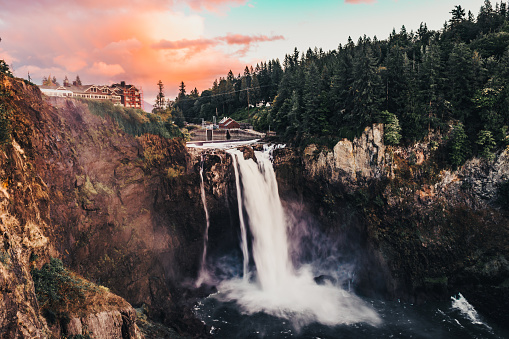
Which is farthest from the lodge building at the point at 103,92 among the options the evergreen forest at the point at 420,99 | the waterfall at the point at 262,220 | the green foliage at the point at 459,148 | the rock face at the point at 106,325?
the green foliage at the point at 459,148

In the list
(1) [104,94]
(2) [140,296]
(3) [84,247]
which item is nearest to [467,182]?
(2) [140,296]

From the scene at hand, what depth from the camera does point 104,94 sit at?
1934 inches

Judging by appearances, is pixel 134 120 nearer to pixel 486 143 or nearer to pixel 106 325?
pixel 106 325

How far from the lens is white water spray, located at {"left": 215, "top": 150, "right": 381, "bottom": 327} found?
1213 inches

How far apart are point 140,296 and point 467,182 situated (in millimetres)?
35904

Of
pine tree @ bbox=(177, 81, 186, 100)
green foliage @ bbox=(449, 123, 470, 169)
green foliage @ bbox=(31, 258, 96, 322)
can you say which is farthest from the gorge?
pine tree @ bbox=(177, 81, 186, 100)

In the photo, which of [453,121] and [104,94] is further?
[104,94]

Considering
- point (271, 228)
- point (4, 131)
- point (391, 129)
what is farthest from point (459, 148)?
point (4, 131)

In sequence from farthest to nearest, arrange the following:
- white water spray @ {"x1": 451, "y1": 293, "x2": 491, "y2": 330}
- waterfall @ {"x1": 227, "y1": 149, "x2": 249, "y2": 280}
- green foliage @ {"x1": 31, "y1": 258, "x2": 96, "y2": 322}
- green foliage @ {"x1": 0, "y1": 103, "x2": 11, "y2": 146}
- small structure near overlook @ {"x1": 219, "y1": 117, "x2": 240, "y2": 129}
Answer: small structure near overlook @ {"x1": 219, "y1": 117, "x2": 240, "y2": 129}, waterfall @ {"x1": 227, "y1": 149, "x2": 249, "y2": 280}, white water spray @ {"x1": 451, "y1": 293, "x2": 491, "y2": 330}, green foliage @ {"x1": 0, "y1": 103, "x2": 11, "y2": 146}, green foliage @ {"x1": 31, "y1": 258, "x2": 96, "y2": 322}

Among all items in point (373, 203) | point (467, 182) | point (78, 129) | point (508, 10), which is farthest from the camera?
point (508, 10)

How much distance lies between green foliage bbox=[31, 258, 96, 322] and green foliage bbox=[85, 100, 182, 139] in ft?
55.0

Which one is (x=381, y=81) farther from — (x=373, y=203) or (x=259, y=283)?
(x=259, y=283)

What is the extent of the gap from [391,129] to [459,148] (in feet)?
23.6

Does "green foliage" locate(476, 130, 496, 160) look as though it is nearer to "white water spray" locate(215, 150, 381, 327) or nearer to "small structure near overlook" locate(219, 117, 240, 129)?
"white water spray" locate(215, 150, 381, 327)
